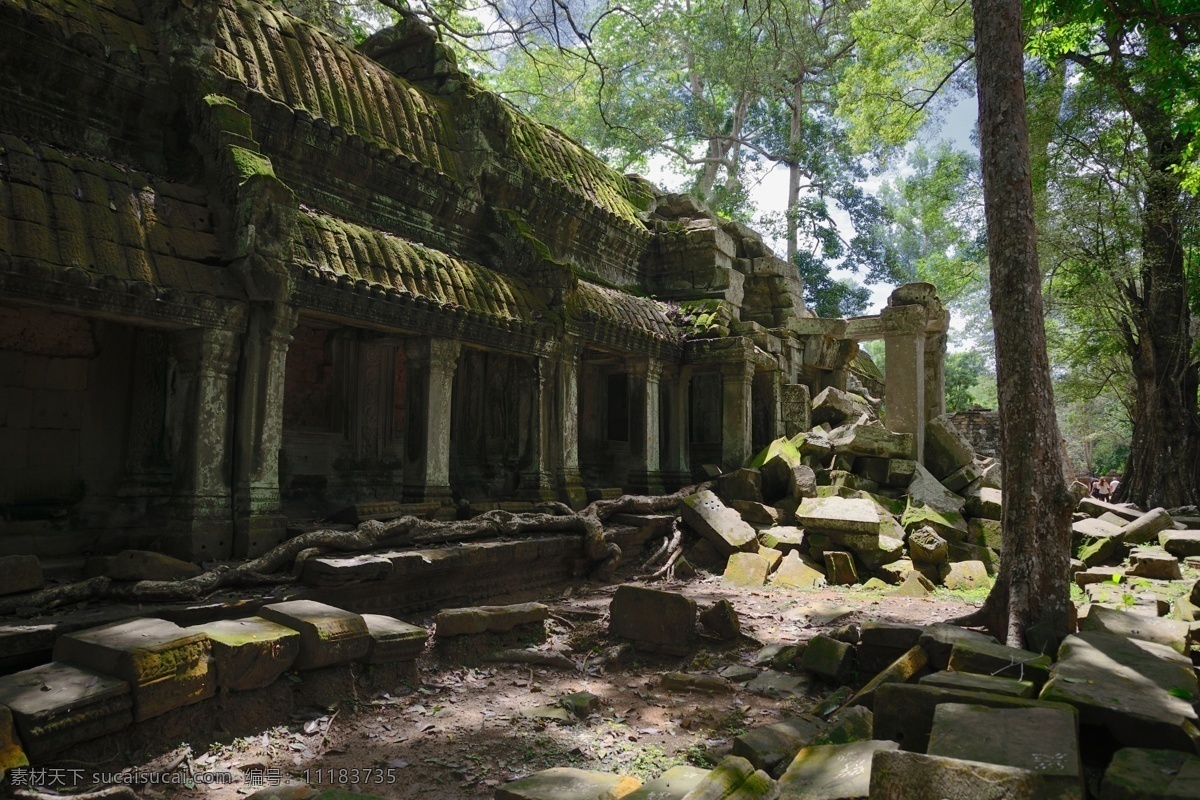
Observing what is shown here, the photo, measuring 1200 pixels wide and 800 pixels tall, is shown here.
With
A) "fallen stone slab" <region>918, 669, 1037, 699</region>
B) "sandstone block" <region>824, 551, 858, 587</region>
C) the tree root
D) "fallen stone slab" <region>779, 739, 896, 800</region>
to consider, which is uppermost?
the tree root

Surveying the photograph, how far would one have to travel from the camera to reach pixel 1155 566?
793 centimetres

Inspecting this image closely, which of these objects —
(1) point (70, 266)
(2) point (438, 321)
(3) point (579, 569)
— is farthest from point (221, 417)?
(3) point (579, 569)

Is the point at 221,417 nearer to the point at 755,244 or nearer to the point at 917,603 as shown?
the point at 917,603

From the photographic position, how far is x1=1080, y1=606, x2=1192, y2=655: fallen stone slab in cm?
458

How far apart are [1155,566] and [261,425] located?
29.5 feet

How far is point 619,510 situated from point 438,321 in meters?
3.39

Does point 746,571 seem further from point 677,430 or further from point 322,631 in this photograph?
point 322,631

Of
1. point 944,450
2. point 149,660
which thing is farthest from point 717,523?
point 149,660

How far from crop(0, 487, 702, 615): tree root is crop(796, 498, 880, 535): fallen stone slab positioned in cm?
174

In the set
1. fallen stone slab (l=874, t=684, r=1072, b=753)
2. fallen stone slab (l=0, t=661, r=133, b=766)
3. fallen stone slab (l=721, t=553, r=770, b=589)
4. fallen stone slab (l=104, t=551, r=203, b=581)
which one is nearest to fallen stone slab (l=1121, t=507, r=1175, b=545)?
fallen stone slab (l=721, t=553, r=770, b=589)

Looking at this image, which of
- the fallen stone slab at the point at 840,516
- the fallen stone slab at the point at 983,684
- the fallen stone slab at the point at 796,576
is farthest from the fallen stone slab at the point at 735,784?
the fallen stone slab at the point at 840,516

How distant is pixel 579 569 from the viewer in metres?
8.46

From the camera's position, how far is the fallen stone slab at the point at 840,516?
29.6ft

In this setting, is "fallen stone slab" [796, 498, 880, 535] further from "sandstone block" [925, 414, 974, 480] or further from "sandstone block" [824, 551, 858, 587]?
"sandstone block" [925, 414, 974, 480]
